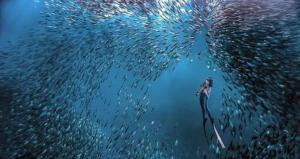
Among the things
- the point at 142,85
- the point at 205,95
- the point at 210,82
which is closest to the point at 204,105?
the point at 205,95

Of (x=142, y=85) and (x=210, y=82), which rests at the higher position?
(x=210, y=82)

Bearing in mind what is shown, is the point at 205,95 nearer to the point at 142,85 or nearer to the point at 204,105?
the point at 204,105

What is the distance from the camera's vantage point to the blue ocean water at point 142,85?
80.2 inches

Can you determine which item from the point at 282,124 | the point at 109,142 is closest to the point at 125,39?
the point at 109,142

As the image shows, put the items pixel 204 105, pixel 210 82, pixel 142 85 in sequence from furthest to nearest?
pixel 142 85, pixel 210 82, pixel 204 105

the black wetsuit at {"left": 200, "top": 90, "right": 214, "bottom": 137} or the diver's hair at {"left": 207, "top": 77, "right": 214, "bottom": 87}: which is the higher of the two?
the diver's hair at {"left": 207, "top": 77, "right": 214, "bottom": 87}

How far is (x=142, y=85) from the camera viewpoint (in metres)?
2.40

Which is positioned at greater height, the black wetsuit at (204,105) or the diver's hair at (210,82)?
the diver's hair at (210,82)

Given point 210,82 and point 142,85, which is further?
point 142,85

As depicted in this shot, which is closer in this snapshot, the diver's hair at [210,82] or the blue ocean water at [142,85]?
the blue ocean water at [142,85]

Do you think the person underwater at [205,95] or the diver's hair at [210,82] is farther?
the diver's hair at [210,82]

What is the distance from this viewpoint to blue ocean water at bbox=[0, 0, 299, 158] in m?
2.04

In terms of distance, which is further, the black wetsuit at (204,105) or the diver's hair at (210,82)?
the diver's hair at (210,82)

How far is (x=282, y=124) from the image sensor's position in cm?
195
